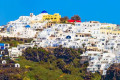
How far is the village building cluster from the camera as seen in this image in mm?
73812

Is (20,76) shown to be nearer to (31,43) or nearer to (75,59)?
(75,59)

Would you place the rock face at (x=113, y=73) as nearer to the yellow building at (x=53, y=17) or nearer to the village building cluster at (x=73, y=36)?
the village building cluster at (x=73, y=36)

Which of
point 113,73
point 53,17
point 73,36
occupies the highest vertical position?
point 53,17

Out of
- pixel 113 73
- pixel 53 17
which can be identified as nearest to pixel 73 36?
pixel 53 17

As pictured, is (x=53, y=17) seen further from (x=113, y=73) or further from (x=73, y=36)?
(x=113, y=73)

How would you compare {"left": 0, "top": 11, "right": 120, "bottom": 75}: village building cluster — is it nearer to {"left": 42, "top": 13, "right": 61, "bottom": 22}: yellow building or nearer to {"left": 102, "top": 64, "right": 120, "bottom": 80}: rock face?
{"left": 42, "top": 13, "right": 61, "bottom": 22}: yellow building

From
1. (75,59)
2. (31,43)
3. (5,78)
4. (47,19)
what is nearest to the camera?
(5,78)

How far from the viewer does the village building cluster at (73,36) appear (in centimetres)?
7381

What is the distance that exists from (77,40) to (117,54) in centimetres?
847

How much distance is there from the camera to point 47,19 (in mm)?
96375

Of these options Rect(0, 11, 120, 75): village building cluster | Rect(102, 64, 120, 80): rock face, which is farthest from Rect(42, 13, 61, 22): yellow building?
Rect(102, 64, 120, 80): rock face

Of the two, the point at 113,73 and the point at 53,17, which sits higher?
the point at 53,17

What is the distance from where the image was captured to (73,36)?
84.1 m

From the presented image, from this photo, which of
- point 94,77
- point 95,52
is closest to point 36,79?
point 94,77
